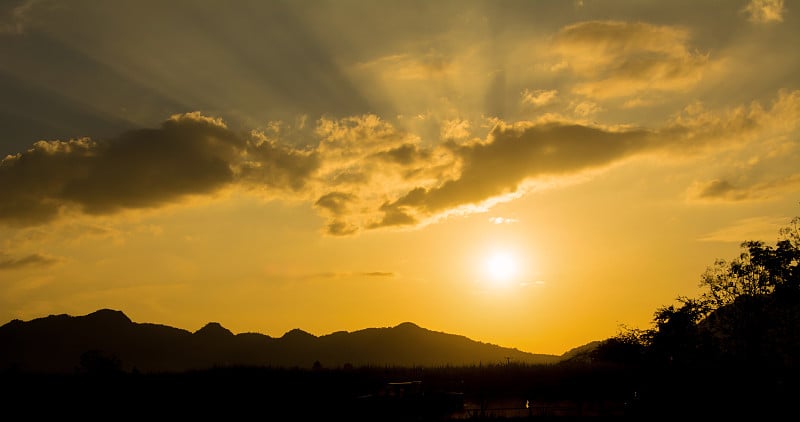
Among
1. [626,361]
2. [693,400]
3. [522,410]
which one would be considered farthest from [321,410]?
[626,361]

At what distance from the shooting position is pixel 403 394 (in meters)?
50.1

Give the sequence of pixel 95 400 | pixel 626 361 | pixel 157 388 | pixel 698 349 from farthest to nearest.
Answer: pixel 626 361 < pixel 698 349 < pixel 157 388 < pixel 95 400

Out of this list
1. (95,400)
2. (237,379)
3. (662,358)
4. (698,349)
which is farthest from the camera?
(662,358)

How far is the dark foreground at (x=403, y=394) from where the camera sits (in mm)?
48938

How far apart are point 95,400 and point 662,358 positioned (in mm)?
67289

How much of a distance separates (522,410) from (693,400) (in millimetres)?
13555

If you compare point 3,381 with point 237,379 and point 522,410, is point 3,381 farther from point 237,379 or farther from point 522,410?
point 522,410

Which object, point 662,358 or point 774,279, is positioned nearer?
point 774,279

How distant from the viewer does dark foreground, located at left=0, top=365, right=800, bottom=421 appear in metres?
48.9

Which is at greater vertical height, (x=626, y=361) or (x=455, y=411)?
(x=626, y=361)

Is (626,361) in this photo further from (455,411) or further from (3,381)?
(3,381)

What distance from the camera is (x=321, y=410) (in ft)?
174

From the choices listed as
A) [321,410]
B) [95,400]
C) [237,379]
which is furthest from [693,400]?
[95,400]

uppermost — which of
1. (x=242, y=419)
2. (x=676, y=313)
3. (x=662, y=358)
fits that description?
(x=676, y=313)
